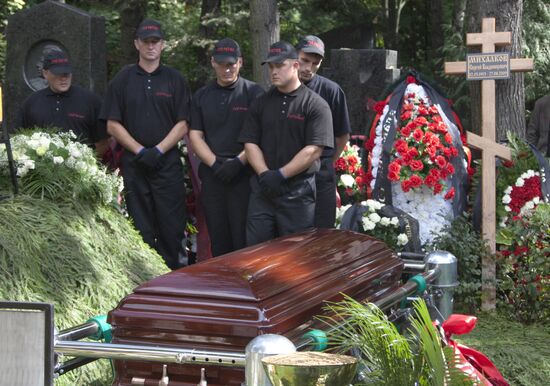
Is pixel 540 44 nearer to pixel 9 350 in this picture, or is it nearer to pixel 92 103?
pixel 92 103

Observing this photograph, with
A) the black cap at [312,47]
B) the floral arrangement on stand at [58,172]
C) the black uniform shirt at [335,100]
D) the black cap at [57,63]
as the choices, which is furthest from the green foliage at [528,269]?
the black cap at [57,63]

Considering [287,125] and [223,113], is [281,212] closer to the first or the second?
[287,125]

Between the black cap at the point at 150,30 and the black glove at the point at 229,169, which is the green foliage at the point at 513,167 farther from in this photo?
the black cap at the point at 150,30

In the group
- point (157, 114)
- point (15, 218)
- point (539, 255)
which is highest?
point (157, 114)

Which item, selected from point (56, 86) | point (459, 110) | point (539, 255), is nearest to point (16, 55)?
point (56, 86)

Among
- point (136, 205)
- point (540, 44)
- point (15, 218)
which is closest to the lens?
point (15, 218)

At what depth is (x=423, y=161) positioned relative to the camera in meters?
8.43

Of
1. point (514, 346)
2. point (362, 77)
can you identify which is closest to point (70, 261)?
point (514, 346)

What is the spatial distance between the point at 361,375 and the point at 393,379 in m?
0.25

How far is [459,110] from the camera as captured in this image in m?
17.5

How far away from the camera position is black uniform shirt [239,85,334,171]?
6879 millimetres

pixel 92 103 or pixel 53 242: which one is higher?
pixel 92 103

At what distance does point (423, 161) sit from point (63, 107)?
9.67ft

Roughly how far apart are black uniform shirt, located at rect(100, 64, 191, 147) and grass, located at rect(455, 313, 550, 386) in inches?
108
